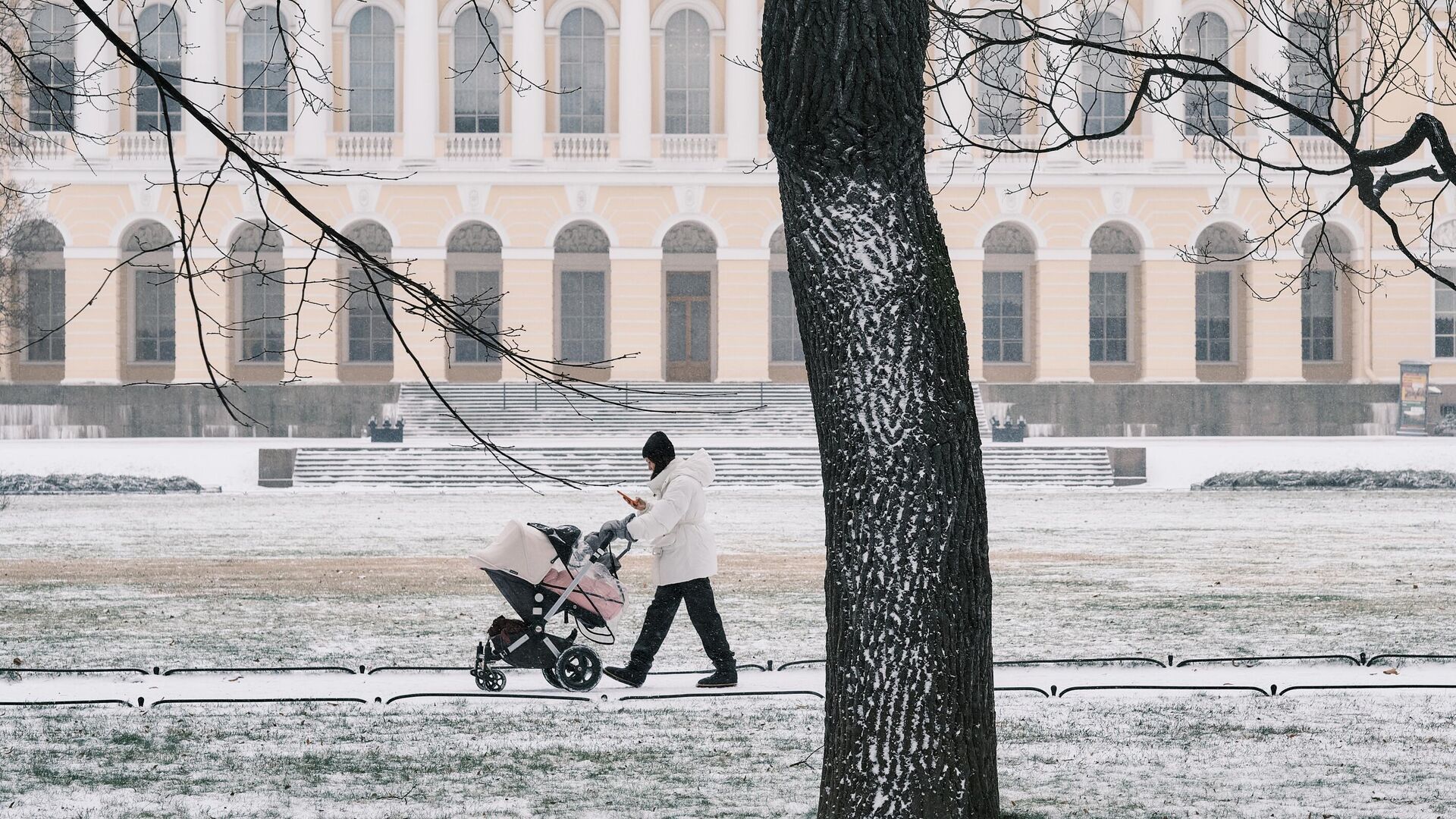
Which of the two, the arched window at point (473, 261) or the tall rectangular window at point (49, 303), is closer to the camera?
the tall rectangular window at point (49, 303)

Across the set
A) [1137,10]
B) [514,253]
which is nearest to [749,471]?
[514,253]

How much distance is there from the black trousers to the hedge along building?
36350mm

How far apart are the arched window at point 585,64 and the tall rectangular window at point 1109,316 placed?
14706mm

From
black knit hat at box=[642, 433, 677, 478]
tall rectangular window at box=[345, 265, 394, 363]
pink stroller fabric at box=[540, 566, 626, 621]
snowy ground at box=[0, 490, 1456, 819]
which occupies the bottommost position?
snowy ground at box=[0, 490, 1456, 819]

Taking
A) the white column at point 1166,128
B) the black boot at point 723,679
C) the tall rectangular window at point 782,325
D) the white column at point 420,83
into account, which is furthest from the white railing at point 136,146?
the black boot at point 723,679

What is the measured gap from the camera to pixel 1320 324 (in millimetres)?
47375

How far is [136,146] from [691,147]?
49.3 ft

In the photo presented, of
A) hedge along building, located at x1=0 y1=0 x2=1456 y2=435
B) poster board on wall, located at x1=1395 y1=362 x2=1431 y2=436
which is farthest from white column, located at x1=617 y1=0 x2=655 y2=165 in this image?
poster board on wall, located at x1=1395 y1=362 x2=1431 y2=436

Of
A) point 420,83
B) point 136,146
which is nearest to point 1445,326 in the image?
point 420,83

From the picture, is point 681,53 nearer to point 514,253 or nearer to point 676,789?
point 514,253

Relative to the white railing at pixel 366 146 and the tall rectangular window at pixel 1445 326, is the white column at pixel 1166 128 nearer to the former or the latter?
the tall rectangular window at pixel 1445 326

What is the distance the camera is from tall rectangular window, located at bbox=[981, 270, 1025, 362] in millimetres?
47688

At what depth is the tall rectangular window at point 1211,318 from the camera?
47.8 meters

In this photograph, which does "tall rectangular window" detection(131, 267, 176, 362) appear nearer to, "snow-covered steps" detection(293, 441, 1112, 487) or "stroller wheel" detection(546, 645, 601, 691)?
"snow-covered steps" detection(293, 441, 1112, 487)
